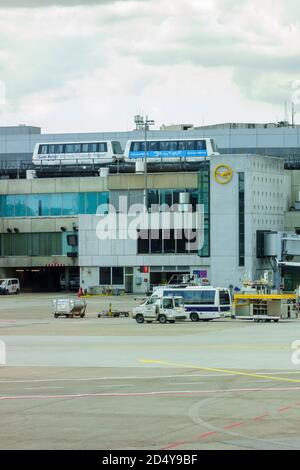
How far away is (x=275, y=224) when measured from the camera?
391 ft

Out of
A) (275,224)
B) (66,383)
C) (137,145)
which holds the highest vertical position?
(137,145)

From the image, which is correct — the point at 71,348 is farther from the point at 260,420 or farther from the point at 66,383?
the point at 260,420

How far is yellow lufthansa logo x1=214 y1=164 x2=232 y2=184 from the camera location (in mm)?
113000

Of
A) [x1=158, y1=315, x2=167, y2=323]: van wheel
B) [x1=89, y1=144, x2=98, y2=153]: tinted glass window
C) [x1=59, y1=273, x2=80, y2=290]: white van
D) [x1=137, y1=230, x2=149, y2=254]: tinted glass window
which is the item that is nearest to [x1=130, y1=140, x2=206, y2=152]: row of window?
[x1=89, y1=144, x2=98, y2=153]: tinted glass window

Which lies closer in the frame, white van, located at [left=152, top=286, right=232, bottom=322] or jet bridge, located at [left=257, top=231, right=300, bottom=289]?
white van, located at [left=152, top=286, right=232, bottom=322]

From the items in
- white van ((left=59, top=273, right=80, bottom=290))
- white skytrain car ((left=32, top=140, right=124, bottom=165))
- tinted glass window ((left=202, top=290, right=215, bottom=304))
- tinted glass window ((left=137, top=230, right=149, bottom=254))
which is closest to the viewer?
tinted glass window ((left=202, top=290, right=215, bottom=304))

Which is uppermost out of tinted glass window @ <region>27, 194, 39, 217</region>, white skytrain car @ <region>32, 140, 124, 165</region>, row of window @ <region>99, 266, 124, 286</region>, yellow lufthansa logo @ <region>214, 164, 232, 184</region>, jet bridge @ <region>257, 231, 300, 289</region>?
white skytrain car @ <region>32, 140, 124, 165</region>

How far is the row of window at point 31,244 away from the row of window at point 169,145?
632 inches

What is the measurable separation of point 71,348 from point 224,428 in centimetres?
2929

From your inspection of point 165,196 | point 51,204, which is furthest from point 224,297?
point 51,204

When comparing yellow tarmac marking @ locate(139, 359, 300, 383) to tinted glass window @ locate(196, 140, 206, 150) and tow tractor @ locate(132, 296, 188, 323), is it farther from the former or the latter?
tinted glass window @ locate(196, 140, 206, 150)

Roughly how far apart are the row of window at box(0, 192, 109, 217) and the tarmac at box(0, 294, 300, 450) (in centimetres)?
6141
